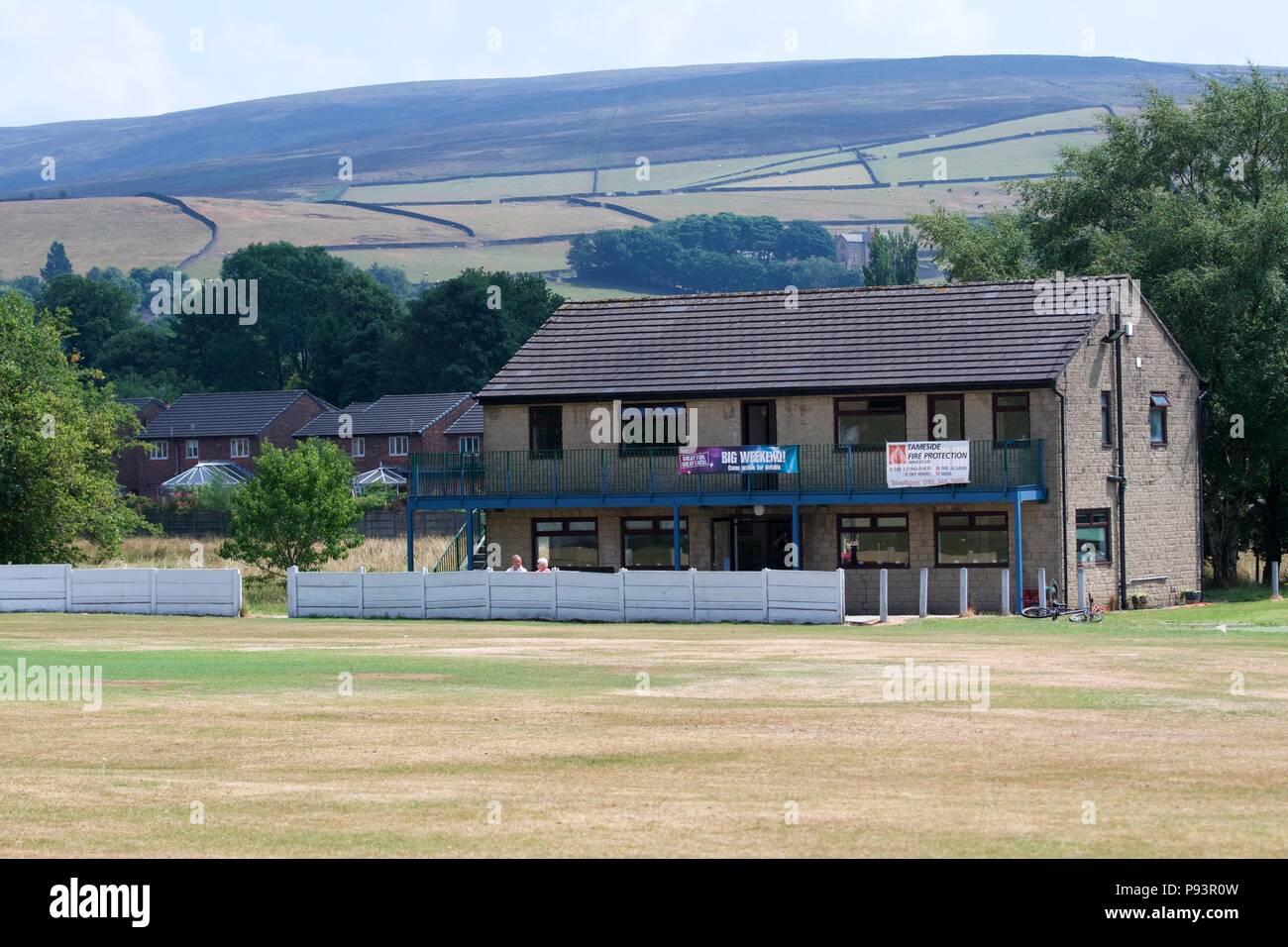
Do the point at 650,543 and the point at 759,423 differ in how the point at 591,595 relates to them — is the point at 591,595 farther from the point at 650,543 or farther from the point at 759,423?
the point at 759,423

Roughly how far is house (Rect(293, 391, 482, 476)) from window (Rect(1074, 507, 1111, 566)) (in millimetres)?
65688

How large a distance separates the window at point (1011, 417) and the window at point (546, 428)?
11.6 meters

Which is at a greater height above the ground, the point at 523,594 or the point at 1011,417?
the point at 1011,417

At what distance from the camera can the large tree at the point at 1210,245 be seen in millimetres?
54000

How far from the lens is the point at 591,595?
138ft

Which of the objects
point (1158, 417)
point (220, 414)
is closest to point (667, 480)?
point (1158, 417)

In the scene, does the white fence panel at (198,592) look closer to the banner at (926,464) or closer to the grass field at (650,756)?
the grass field at (650,756)

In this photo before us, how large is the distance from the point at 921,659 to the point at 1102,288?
2237 centimetres

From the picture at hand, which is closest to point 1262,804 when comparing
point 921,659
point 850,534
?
point 921,659

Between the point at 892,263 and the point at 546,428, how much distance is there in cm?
7152

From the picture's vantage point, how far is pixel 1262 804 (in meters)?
15.5

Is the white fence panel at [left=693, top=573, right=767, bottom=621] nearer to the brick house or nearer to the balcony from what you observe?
the balcony

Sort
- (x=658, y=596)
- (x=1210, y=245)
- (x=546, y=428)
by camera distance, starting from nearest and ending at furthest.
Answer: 1. (x=658, y=596)
2. (x=546, y=428)
3. (x=1210, y=245)

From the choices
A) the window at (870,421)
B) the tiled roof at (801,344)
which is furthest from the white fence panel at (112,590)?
the window at (870,421)
